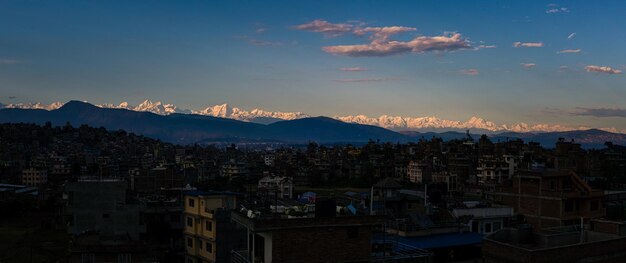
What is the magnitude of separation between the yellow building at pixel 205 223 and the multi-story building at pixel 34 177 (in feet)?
200

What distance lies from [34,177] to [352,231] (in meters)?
78.4

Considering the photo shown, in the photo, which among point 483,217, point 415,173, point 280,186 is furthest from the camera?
point 415,173

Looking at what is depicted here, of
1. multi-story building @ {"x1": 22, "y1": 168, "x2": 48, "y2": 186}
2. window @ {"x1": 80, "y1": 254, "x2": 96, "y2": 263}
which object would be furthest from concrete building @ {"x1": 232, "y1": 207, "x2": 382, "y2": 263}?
multi-story building @ {"x1": 22, "y1": 168, "x2": 48, "y2": 186}

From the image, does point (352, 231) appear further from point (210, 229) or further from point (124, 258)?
point (210, 229)

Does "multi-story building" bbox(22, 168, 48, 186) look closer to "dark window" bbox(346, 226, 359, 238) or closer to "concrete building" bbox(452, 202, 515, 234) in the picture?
"concrete building" bbox(452, 202, 515, 234)

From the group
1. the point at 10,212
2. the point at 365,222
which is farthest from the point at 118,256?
the point at 10,212

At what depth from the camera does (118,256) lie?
24547 mm

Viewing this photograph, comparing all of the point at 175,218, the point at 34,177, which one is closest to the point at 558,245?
the point at 175,218

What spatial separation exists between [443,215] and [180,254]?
51.7 feet

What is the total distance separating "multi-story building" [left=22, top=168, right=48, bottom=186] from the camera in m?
82.1

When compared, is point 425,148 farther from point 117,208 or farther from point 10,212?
point 117,208

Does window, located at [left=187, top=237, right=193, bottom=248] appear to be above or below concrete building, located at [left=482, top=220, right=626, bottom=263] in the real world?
below

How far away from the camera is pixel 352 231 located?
1647cm

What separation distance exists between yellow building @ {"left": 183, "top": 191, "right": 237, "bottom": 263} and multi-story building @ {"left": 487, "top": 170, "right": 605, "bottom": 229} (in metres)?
17.8
